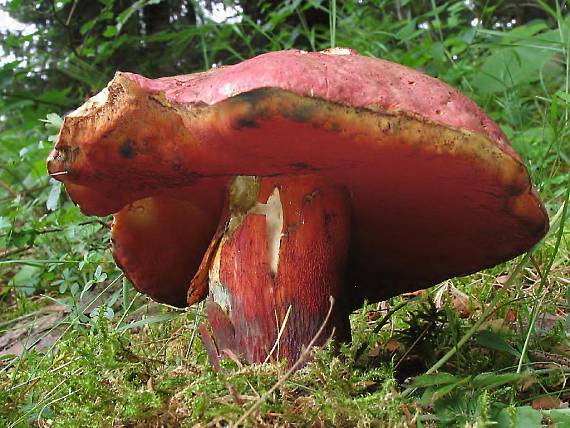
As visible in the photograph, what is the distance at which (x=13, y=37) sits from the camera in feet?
10.9

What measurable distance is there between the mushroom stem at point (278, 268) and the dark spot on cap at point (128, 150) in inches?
11.7

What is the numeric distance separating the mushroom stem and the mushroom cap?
0.24 ft

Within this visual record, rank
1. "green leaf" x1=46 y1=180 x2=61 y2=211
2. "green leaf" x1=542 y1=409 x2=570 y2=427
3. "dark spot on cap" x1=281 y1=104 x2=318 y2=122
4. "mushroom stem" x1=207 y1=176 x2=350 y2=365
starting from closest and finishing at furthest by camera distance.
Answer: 1. "dark spot on cap" x1=281 y1=104 x2=318 y2=122
2. "green leaf" x1=542 y1=409 x2=570 y2=427
3. "mushroom stem" x1=207 y1=176 x2=350 y2=365
4. "green leaf" x1=46 y1=180 x2=61 y2=211

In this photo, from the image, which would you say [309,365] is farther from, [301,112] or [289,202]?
[301,112]

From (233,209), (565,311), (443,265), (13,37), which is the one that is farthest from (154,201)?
(13,37)

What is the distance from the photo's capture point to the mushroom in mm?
880

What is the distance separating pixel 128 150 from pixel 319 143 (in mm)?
371

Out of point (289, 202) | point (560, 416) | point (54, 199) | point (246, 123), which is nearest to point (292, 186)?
point (289, 202)

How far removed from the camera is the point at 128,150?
42.7 inches

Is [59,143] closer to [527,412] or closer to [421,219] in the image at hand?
[421,219]

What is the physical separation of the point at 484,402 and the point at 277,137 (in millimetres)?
550

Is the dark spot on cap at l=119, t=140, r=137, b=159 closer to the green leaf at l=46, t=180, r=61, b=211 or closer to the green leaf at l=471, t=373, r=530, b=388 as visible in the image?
the green leaf at l=471, t=373, r=530, b=388

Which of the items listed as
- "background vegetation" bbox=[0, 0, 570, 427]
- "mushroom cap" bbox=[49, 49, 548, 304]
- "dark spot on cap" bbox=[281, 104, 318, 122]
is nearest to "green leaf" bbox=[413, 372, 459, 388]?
"background vegetation" bbox=[0, 0, 570, 427]

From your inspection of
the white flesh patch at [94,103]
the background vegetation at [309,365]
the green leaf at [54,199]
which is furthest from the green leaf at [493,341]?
the green leaf at [54,199]
